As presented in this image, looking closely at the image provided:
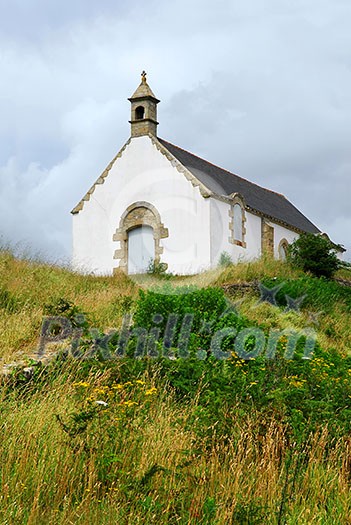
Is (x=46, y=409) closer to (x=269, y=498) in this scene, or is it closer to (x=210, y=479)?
(x=210, y=479)

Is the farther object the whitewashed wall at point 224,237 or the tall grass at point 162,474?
the whitewashed wall at point 224,237

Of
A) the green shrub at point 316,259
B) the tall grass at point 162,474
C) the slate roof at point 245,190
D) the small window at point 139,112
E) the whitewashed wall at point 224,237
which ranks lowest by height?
the tall grass at point 162,474

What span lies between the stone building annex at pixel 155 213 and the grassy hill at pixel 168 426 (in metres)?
12.7

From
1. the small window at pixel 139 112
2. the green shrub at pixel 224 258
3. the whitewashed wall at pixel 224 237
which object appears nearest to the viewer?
the green shrub at pixel 224 258

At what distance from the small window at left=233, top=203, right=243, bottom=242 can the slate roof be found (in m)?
0.66

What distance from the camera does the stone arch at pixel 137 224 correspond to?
81.0 ft

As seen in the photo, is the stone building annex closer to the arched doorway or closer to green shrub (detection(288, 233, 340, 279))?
the arched doorway

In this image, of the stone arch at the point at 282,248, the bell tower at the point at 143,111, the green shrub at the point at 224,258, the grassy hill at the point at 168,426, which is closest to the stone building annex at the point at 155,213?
the bell tower at the point at 143,111

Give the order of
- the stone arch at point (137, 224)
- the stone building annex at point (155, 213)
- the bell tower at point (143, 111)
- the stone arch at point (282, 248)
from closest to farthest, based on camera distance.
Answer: the stone building annex at point (155, 213) → the stone arch at point (137, 224) → the bell tower at point (143, 111) → the stone arch at point (282, 248)

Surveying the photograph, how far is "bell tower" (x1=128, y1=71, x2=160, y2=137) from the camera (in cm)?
2555

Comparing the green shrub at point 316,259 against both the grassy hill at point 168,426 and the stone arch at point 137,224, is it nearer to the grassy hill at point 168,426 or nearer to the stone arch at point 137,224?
the stone arch at point 137,224

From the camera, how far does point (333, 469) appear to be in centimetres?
603

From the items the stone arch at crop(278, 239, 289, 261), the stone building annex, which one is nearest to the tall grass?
the stone building annex

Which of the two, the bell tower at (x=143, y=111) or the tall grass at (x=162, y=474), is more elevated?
the bell tower at (x=143, y=111)
